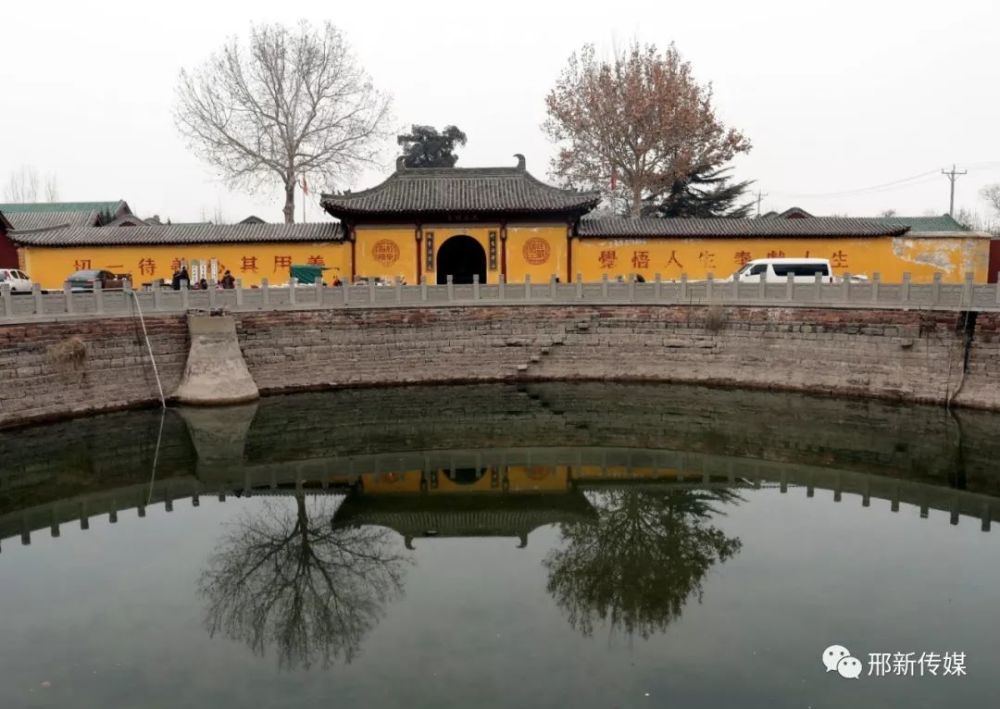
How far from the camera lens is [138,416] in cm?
1933

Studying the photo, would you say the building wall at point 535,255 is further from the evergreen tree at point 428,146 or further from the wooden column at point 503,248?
the evergreen tree at point 428,146

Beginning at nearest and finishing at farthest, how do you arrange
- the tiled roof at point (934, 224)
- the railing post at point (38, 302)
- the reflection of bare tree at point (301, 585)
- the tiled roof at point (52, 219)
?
the reflection of bare tree at point (301, 585), the railing post at point (38, 302), the tiled roof at point (934, 224), the tiled roof at point (52, 219)

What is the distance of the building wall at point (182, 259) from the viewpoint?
25469 mm

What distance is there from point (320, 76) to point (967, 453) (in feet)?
88.1

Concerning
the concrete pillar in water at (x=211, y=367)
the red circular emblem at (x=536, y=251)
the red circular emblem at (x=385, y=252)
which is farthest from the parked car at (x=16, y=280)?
the red circular emblem at (x=536, y=251)

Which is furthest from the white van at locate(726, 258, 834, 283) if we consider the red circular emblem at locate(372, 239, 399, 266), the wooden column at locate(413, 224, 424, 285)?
the red circular emblem at locate(372, 239, 399, 266)

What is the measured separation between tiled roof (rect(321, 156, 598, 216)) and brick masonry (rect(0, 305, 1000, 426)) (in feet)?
13.5

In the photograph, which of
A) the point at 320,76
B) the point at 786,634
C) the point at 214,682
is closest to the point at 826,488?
the point at 786,634

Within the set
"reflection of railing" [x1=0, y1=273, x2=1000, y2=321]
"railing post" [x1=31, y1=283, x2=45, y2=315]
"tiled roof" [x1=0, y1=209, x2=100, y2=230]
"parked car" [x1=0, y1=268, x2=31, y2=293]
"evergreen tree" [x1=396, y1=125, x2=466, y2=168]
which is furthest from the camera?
"evergreen tree" [x1=396, y1=125, x2=466, y2=168]

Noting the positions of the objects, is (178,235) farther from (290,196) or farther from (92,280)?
Answer: (290,196)

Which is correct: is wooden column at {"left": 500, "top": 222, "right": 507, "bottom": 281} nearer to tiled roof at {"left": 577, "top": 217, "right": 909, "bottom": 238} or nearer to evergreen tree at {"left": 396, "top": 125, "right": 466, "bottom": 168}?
tiled roof at {"left": 577, "top": 217, "right": 909, "bottom": 238}

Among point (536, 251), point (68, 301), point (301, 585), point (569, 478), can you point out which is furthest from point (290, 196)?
point (301, 585)

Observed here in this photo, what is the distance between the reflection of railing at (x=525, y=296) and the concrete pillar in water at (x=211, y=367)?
821 millimetres

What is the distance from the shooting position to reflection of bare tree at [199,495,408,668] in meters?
9.05
